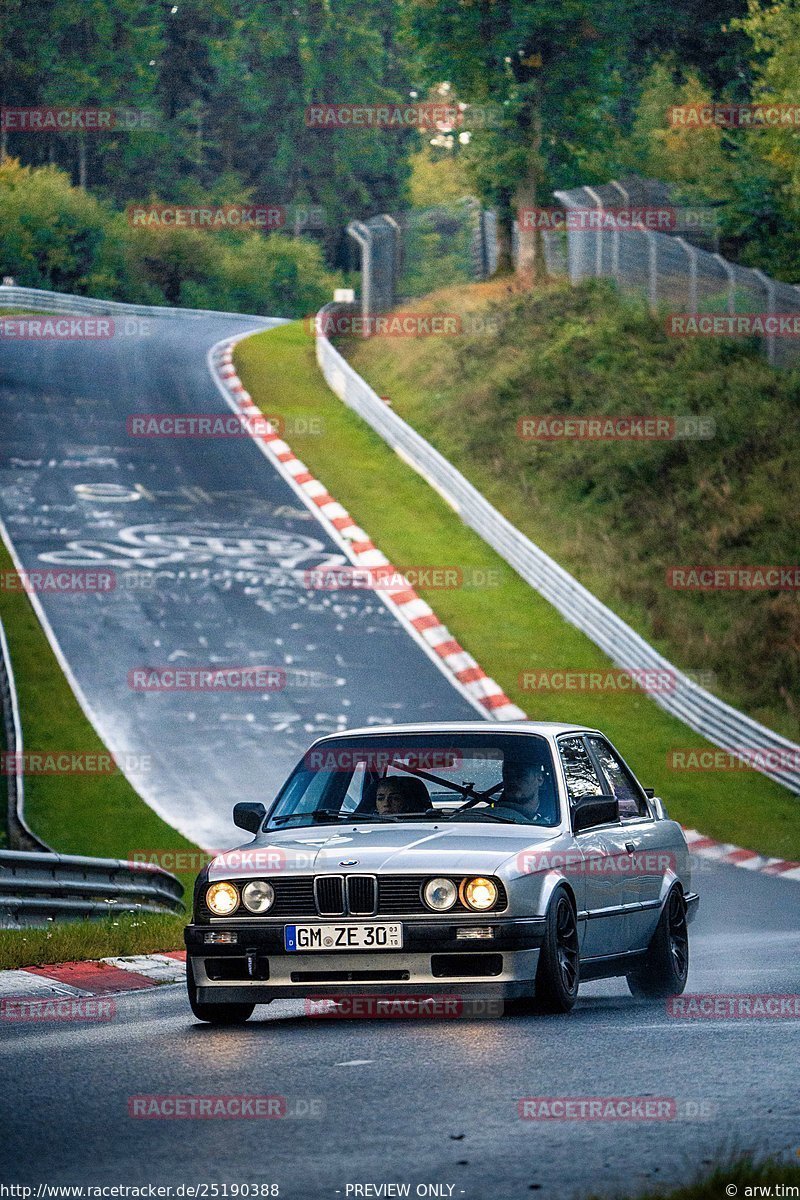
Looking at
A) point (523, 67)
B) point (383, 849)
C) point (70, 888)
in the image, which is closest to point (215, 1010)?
point (383, 849)

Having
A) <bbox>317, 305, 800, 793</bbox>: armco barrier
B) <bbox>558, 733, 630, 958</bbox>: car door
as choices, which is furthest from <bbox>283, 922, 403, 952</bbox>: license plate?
<bbox>317, 305, 800, 793</bbox>: armco barrier

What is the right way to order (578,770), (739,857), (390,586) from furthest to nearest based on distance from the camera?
(390,586) → (739,857) → (578,770)

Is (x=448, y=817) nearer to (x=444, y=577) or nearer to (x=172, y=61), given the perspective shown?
(x=444, y=577)

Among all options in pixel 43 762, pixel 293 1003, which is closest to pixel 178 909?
pixel 293 1003

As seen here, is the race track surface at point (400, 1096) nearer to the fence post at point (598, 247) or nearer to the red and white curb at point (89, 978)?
the red and white curb at point (89, 978)

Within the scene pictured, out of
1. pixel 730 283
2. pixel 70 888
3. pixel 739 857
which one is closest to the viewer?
pixel 70 888

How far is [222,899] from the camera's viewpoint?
872 cm

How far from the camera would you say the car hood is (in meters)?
8.48

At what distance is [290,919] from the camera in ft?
27.9

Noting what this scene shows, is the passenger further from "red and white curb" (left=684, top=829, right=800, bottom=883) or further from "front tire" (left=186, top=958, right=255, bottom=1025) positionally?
"red and white curb" (left=684, top=829, right=800, bottom=883)

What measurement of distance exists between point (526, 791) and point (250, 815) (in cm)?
144

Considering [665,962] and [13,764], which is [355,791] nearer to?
[665,962]

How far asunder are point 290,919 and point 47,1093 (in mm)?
2033

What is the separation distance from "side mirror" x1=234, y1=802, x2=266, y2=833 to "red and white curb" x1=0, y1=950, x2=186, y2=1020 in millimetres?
1648
